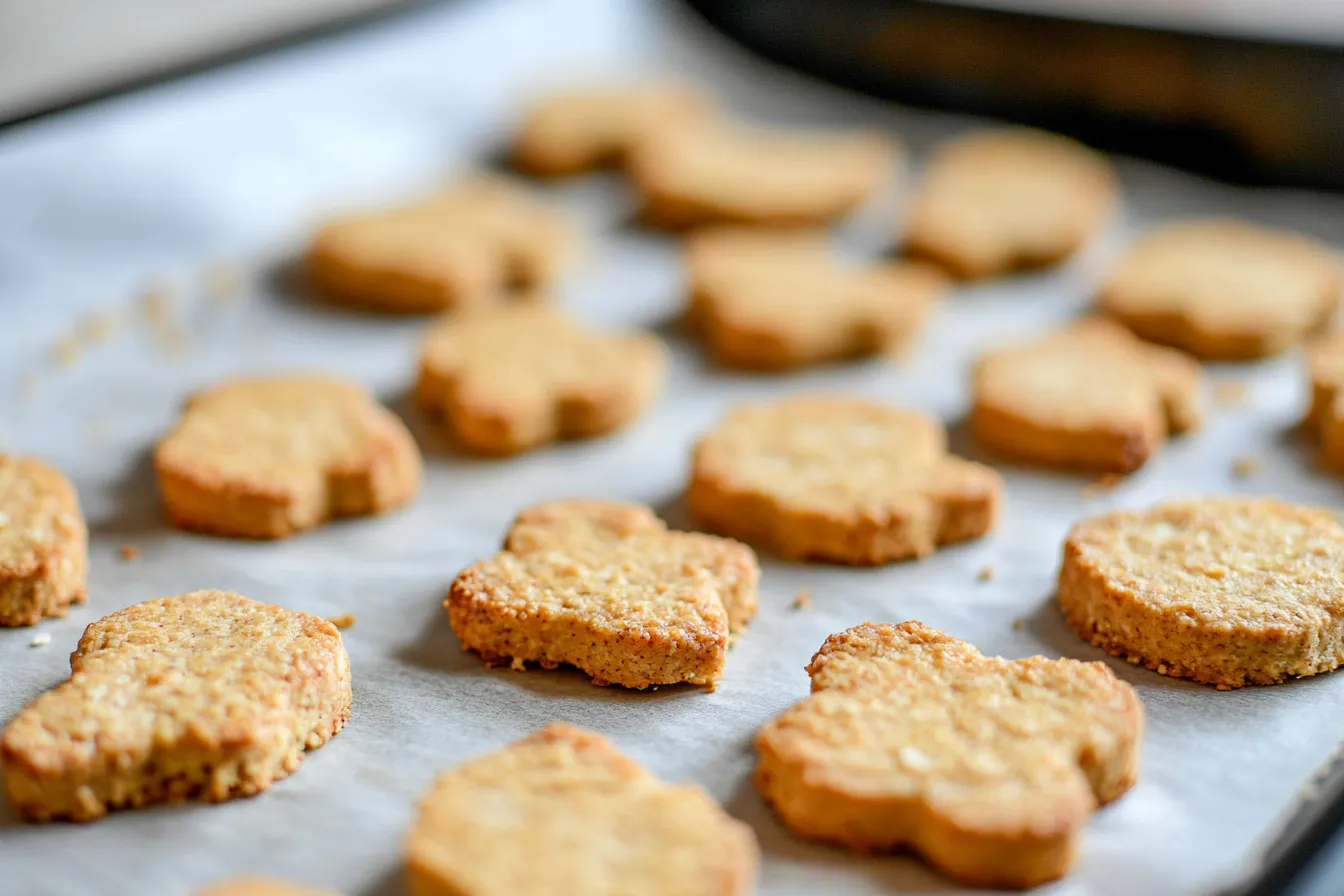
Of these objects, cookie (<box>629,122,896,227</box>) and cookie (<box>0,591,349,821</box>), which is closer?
cookie (<box>0,591,349,821</box>)

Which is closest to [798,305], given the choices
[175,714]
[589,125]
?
[589,125]

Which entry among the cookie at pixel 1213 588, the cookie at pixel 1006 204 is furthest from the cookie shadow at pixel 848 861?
the cookie at pixel 1006 204

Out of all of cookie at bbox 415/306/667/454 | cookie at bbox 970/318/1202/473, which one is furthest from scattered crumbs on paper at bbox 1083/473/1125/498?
cookie at bbox 415/306/667/454

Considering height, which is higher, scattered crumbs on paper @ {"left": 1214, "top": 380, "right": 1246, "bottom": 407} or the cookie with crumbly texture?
scattered crumbs on paper @ {"left": 1214, "top": 380, "right": 1246, "bottom": 407}

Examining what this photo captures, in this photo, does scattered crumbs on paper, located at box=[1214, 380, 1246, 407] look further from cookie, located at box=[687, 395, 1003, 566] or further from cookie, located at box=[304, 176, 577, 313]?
cookie, located at box=[304, 176, 577, 313]

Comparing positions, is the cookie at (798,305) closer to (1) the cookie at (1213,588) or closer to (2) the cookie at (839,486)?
(2) the cookie at (839,486)

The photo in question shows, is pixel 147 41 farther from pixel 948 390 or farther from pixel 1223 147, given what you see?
pixel 1223 147

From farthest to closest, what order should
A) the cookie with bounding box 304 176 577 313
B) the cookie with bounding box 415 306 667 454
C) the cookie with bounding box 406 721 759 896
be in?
the cookie with bounding box 304 176 577 313
the cookie with bounding box 415 306 667 454
the cookie with bounding box 406 721 759 896

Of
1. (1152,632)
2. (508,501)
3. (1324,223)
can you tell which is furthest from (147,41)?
(1324,223)
